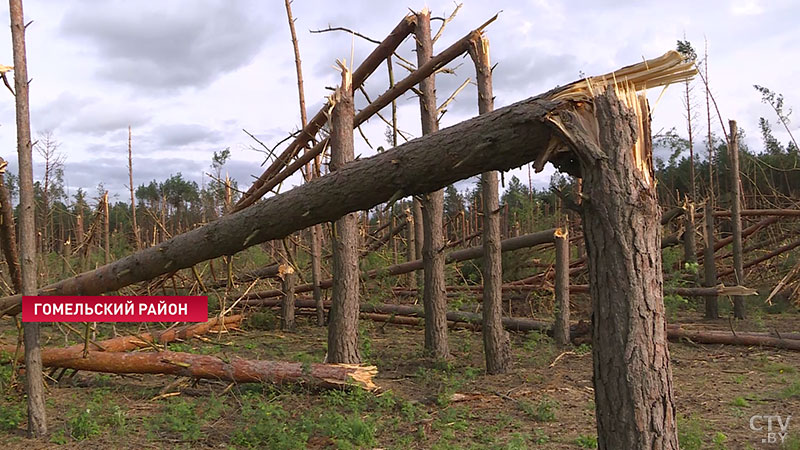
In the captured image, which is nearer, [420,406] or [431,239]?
[420,406]

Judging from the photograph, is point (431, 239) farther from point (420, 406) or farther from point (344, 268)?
point (420, 406)

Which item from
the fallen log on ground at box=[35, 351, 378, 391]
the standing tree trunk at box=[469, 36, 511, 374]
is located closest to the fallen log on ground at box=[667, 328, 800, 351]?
the standing tree trunk at box=[469, 36, 511, 374]

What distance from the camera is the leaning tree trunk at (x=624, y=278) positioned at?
2.46 meters

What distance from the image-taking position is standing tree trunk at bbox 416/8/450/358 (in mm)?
7238

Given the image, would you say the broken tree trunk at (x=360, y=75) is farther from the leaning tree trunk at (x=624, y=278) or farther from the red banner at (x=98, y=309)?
the leaning tree trunk at (x=624, y=278)

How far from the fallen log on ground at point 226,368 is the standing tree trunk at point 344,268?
0.79ft

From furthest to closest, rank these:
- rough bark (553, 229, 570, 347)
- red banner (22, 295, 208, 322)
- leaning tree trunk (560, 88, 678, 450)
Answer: rough bark (553, 229, 570, 347) → red banner (22, 295, 208, 322) → leaning tree trunk (560, 88, 678, 450)

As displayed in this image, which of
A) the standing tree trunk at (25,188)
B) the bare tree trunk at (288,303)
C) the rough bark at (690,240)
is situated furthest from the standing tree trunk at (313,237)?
the rough bark at (690,240)

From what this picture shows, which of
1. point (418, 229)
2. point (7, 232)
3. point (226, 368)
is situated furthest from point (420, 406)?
point (418, 229)

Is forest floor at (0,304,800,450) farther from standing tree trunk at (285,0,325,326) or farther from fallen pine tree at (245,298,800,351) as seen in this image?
standing tree trunk at (285,0,325,326)

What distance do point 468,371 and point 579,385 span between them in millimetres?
1215

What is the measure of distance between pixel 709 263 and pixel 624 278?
8.20 meters

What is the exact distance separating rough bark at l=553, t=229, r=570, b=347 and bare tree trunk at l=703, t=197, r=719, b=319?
3.00m

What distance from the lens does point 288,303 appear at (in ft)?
33.1
